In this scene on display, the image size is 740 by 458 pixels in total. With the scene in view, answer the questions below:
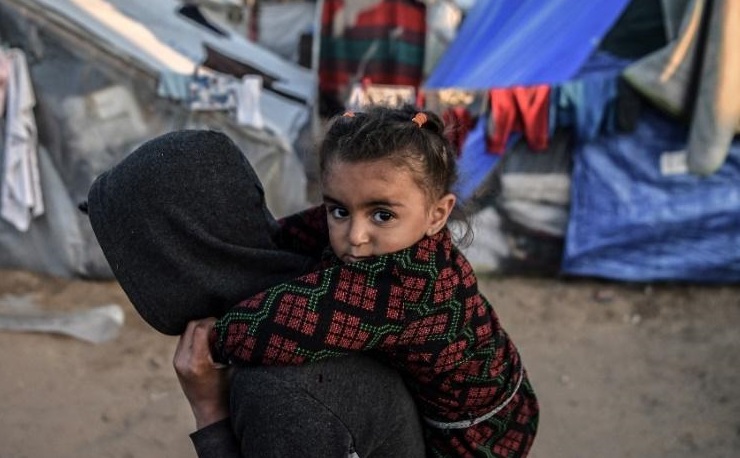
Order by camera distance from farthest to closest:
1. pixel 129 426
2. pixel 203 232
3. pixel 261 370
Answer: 1. pixel 129 426
2. pixel 203 232
3. pixel 261 370

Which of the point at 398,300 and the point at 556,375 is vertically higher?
the point at 398,300

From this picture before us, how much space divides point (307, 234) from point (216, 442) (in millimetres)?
495

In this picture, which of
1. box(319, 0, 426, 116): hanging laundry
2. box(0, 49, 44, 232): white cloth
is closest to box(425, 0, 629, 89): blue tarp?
box(319, 0, 426, 116): hanging laundry

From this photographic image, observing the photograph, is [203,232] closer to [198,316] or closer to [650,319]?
[198,316]

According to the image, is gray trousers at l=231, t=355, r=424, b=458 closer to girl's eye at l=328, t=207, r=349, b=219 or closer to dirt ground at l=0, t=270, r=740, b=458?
girl's eye at l=328, t=207, r=349, b=219

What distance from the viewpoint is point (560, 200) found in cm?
496

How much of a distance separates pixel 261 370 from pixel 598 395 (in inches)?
115

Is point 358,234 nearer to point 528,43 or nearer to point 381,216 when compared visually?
point 381,216

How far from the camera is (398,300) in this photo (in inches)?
49.6

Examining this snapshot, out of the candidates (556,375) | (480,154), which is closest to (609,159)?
(480,154)

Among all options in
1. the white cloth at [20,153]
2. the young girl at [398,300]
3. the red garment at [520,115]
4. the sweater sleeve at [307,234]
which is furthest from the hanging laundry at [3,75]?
the young girl at [398,300]

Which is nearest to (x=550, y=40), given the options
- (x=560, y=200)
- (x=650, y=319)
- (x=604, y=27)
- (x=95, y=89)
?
(x=604, y=27)

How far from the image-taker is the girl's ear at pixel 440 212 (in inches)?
56.3

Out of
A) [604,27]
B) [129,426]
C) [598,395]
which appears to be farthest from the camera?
[604,27]
